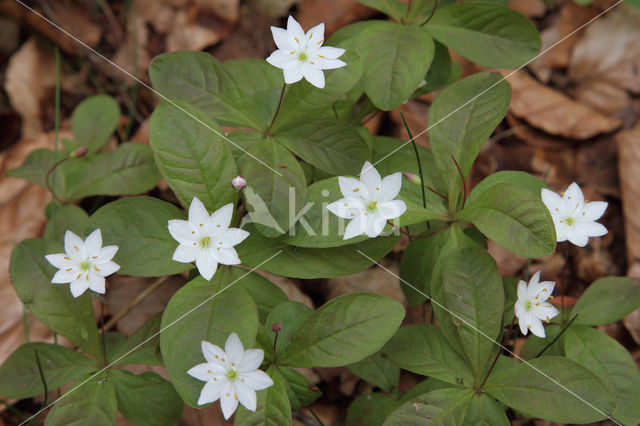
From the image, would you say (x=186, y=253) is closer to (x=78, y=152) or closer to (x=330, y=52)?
(x=330, y=52)

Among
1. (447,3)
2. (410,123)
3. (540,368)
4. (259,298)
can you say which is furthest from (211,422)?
(447,3)

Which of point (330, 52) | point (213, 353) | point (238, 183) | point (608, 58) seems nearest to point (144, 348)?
point (213, 353)

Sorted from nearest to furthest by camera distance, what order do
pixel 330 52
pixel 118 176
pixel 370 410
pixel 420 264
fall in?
pixel 330 52 → pixel 420 264 → pixel 370 410 → pixel 118 176

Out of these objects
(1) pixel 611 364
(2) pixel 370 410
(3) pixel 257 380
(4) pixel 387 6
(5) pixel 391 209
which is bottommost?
(2) pixel 370 410

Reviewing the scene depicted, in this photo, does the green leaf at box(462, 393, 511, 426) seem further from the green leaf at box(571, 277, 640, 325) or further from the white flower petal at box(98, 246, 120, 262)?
the white flower petal at box(98, 246, 120, 262)

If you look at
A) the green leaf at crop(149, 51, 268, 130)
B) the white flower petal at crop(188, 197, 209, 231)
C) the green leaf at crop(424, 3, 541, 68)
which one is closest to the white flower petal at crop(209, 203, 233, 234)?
the white flower petal at crop(188, 197, 209, 231)
